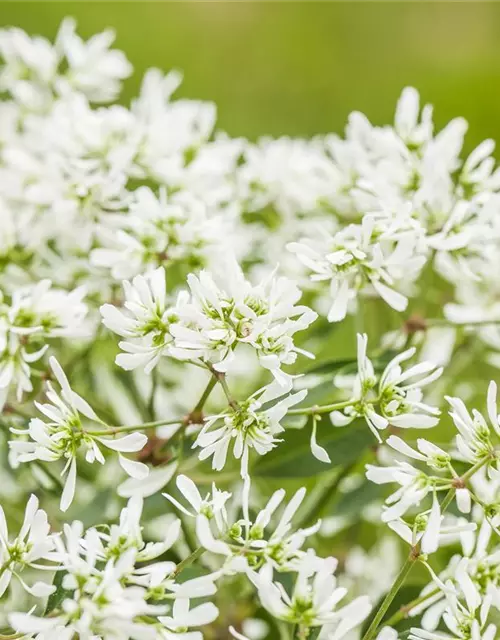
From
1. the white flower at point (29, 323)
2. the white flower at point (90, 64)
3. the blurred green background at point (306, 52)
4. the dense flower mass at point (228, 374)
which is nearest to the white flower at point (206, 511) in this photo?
the dense flower mass at point (228, 374)

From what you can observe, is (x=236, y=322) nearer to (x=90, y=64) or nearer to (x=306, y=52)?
(x=90, y=64)

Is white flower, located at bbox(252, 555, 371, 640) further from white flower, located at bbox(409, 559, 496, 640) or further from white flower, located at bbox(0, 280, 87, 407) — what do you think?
white flower, located at bbox(0, 280, 87, 407)

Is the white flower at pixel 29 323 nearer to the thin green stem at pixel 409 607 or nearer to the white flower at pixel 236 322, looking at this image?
the white flower at pixel 236 322

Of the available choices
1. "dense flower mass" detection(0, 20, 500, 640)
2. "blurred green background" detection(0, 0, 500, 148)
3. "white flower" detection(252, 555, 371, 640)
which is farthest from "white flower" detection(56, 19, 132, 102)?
"blurred green background" detection(0, 0, 500, 148)

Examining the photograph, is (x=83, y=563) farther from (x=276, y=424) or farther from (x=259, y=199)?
(x=259, y=199)

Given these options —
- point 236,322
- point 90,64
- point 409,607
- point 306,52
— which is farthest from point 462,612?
point 306,52

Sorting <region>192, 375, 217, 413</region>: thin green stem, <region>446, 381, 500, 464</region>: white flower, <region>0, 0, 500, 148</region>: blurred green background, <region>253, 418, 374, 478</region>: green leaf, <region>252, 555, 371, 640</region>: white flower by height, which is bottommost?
<region>252, 555, 371, 640</region>: white flower
